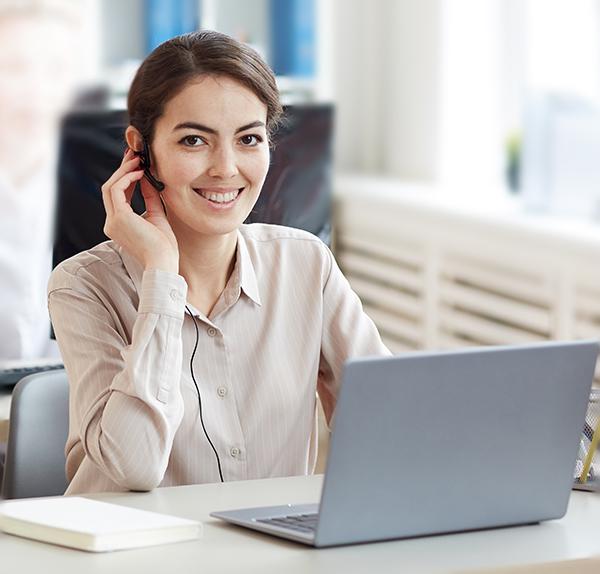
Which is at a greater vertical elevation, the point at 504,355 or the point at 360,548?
the point at 504,355

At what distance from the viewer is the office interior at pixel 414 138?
3752 mm

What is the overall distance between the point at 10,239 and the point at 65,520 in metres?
2.10

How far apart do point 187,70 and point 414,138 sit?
3.12 m

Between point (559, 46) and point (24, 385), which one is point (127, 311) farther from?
point (559, 46)

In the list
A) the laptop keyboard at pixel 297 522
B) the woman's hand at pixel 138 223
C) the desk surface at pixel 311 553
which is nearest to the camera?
the desk surface at pixel 311 553

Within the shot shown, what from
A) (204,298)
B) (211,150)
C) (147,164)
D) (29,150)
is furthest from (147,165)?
(29,150)

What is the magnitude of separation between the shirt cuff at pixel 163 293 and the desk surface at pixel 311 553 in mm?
317

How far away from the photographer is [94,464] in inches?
73.6

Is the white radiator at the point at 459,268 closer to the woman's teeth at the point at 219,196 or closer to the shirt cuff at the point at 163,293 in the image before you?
the woman's teeth at the point at 219,196

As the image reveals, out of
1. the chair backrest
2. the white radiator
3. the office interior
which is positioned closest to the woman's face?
the chair backrest

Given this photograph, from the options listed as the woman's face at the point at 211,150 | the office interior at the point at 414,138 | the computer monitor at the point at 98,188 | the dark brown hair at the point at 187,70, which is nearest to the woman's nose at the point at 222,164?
the woman's face at the point at 211,150

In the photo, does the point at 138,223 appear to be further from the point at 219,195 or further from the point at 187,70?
the point at 187,70

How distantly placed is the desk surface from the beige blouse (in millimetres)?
200

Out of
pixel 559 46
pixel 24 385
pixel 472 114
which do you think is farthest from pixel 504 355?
pixel 472 114
